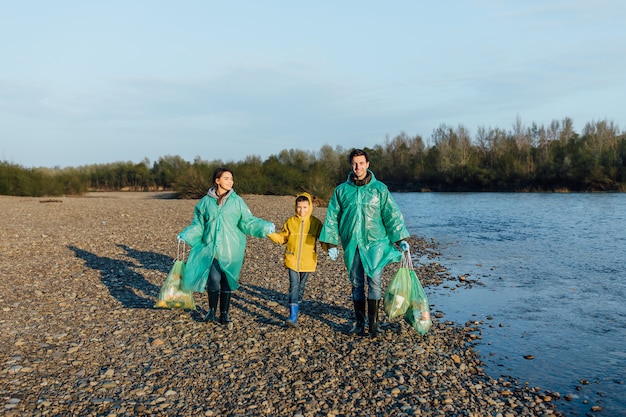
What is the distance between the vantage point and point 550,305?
9.01 m

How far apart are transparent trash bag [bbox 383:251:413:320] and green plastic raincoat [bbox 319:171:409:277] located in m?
0.34

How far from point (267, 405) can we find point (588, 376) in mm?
3809

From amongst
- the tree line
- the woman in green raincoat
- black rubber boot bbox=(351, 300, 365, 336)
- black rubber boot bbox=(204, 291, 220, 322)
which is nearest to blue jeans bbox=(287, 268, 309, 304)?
the woman in green raincoat

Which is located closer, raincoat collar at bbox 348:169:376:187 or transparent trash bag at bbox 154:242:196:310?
raincoat collar at bbox 348:169:376:187

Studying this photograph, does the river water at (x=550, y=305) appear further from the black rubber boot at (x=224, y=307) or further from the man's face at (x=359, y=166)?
the black rubber boot at (x=224, y=307)

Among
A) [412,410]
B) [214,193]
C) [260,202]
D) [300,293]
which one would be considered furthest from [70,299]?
[260,202]

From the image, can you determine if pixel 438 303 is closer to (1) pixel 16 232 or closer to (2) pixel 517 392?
(2) pixel 517 392

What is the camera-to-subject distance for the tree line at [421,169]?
35750 mm

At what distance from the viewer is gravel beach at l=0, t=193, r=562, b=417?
14.6 feet

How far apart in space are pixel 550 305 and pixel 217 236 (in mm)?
6246

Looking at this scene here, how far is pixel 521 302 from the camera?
9.16 meters

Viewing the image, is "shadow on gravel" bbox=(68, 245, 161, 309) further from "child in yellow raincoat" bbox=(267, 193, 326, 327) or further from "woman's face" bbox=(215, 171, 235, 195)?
"child in yellow raincoat" bbox=(267, 193, 326, 327)

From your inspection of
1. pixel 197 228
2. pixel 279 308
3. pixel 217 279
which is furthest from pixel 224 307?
pixel 279 308

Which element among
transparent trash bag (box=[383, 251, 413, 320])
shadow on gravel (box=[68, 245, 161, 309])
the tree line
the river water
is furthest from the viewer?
the tree line
